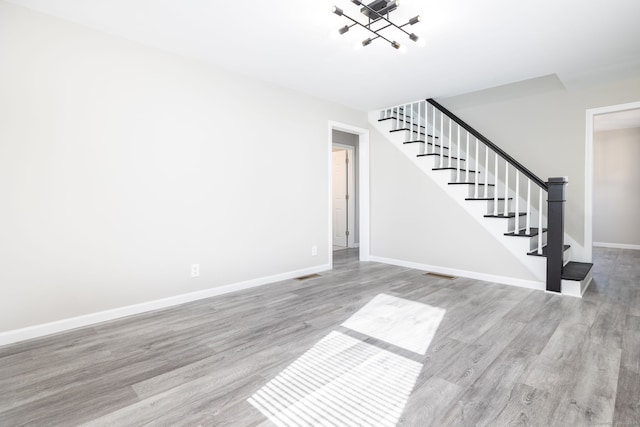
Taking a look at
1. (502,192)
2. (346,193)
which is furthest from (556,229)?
(346,193)

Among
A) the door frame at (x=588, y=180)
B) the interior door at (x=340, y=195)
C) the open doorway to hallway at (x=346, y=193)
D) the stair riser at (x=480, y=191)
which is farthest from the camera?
the interior door at (x=340, y=195)

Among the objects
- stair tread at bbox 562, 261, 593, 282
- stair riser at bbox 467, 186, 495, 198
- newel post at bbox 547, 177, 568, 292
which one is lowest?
stair tread at bbox 562, 261, 593, 282

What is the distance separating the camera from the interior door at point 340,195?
6729mm

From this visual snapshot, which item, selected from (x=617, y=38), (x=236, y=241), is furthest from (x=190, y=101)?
(x=617, y=38)

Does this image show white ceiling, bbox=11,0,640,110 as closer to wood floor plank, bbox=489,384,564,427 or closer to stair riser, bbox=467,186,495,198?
stair riser, bbox=467,186,495,198

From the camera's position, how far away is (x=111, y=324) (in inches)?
105

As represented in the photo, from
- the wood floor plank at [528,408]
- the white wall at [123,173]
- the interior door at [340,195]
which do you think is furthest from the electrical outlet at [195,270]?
the interior door at [340,195]

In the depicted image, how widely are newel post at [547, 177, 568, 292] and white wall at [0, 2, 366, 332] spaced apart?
299cm

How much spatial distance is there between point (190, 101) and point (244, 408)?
111 inches

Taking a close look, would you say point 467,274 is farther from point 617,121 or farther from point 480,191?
point 617,121

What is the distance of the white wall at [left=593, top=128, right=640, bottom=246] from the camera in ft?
20.7

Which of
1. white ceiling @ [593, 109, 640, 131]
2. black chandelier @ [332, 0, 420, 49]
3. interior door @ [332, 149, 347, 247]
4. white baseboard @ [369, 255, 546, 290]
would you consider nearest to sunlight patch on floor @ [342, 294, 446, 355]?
white baseboard @ [369, 255, 546, 290]

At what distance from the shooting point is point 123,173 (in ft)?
9.20

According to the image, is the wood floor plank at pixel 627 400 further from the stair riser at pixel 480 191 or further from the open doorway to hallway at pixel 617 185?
the open doorway to hallway at pixel 617 185
